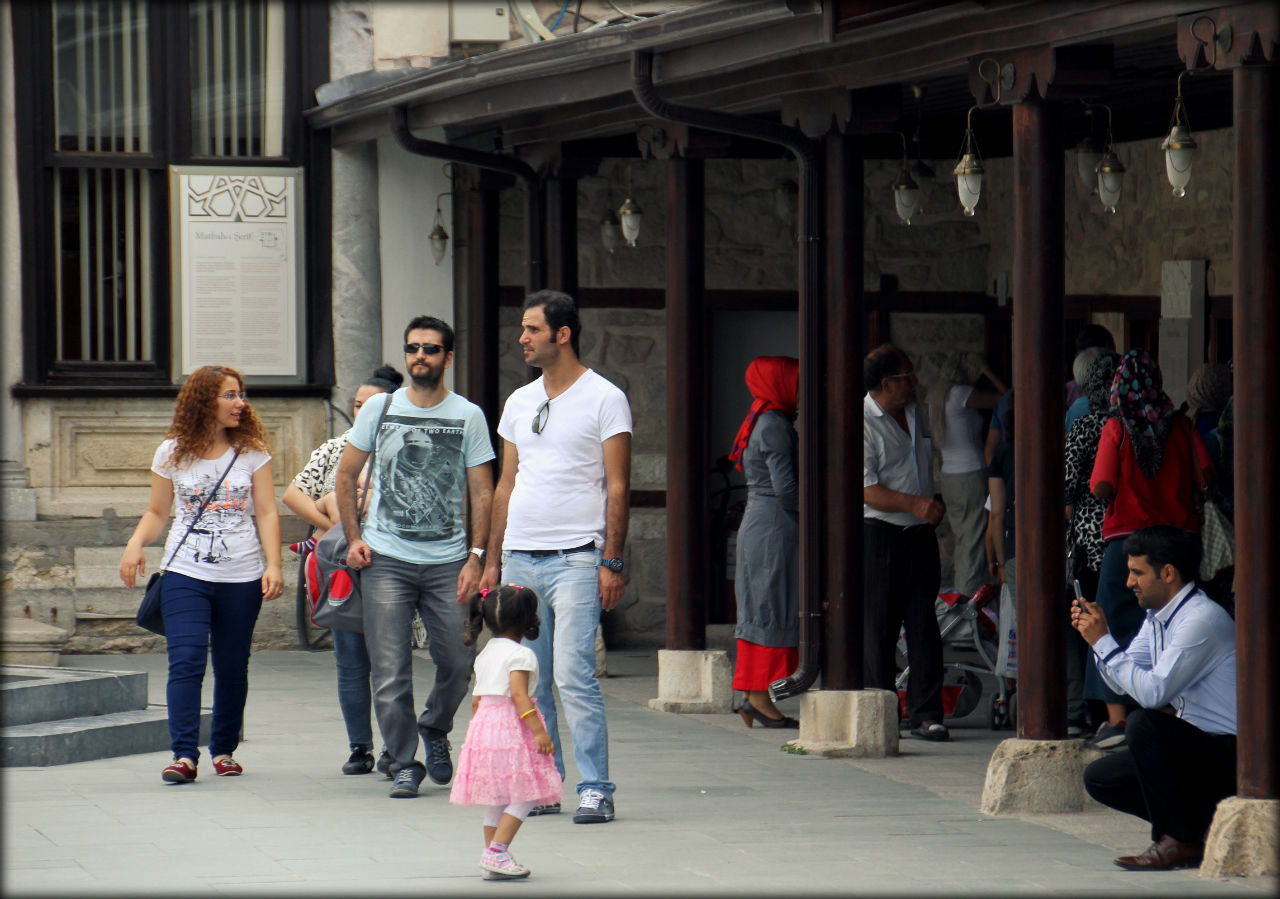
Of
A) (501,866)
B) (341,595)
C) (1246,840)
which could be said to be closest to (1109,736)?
(1246,840)

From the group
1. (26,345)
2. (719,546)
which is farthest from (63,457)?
(719,546)

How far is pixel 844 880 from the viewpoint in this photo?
5480 mm

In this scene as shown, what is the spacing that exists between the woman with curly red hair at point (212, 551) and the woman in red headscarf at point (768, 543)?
91.3 inches

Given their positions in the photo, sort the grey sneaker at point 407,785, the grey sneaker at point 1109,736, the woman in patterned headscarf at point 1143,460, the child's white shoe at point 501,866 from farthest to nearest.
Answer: the grey sneaker at point 1109,736 → the woman in patterned headscarf at point 1143,460 → the grey sneaker at point 407,785 → the child's white shoe at point 501,866

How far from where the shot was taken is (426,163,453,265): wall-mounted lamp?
1202cm

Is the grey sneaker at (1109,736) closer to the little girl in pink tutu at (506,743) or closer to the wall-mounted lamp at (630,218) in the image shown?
the little girl in pink tutu at (506,743)

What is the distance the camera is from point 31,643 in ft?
32.8

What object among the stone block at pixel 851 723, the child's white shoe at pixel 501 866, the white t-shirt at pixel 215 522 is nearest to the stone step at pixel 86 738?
the white t-shirt at pixel 215 522

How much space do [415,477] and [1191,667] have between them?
272cm

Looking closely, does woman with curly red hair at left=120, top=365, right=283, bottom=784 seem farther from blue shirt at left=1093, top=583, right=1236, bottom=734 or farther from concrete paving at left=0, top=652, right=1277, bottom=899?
blue shirt at left=1093, top=583, right=1236, bottom=734

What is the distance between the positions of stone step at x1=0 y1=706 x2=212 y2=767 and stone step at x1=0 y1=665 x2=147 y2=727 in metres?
0.05

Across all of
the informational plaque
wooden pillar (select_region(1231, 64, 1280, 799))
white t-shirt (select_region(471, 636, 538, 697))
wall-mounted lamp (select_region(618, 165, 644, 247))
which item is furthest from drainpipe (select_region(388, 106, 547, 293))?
wooden pillar (select_region(1231, 64, 1280, 799))

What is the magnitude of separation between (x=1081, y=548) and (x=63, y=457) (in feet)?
20.9

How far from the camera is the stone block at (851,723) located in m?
8.02
